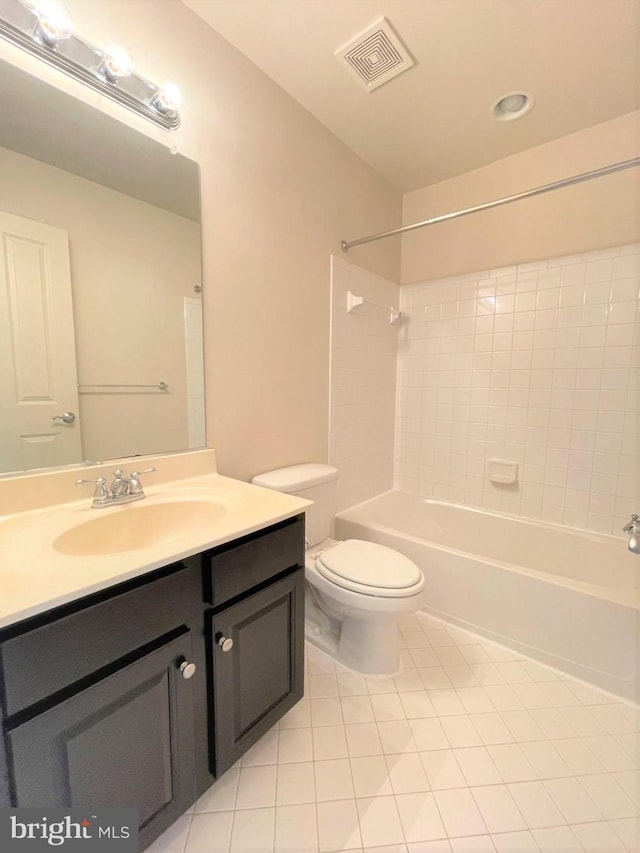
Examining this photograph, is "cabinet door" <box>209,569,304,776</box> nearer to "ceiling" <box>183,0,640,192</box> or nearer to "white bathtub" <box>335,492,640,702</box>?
"white bathtub" <box>335,492,640,702</box>

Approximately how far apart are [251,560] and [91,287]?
0.93 metres

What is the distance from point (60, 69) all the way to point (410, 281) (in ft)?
6.57

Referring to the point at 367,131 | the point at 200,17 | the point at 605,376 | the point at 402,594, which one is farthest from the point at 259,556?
the point at 367,131

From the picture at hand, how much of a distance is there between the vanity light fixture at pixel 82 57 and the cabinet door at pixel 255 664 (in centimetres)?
149

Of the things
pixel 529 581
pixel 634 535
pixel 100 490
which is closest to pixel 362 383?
pixel 529 581

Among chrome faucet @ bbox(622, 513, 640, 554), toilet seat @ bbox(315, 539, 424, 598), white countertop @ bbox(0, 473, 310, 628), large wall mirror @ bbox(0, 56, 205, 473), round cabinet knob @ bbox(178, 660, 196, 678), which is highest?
large wall mirror @ bbox(0, 56, 205, 473)

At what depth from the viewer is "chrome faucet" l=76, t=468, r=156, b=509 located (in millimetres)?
1033

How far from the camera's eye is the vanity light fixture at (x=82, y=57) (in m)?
0.88

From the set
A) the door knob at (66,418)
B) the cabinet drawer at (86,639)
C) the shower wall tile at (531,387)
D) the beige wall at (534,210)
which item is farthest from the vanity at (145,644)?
the beige wall at (534,210)

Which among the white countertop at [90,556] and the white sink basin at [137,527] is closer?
the white countertop at [90,556]

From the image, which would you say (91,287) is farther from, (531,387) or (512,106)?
(531,387)

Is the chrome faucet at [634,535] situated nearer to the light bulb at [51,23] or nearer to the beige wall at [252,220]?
the beige wall at [252,220]

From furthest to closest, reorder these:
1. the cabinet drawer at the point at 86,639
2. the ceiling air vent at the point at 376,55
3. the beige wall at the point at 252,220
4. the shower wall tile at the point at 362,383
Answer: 1. the shower wall tile at the point at 362,383
2. the ceiling air vent at the point at 376,55
3. the beige wall at the point at 252,220
4. the cabinet drawer at the point at 86,639

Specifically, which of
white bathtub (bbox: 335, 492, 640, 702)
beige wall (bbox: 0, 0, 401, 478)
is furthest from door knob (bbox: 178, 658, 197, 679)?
white bathtub (bbox: 335, 492, 640, 702)
